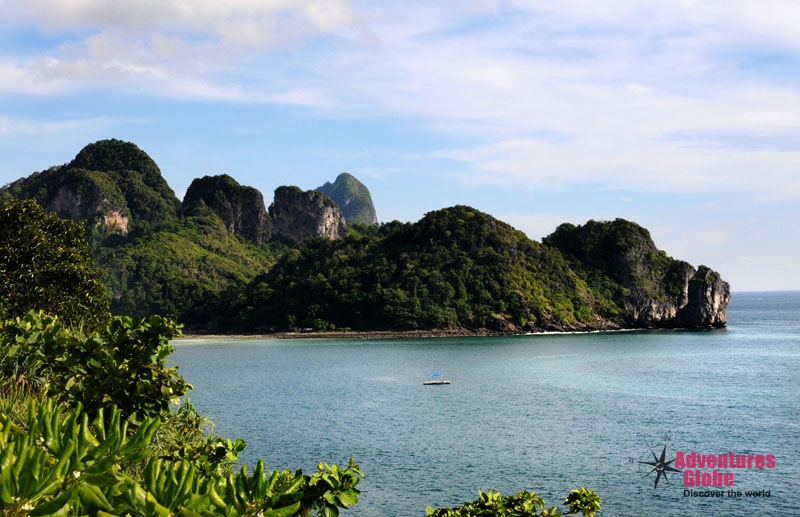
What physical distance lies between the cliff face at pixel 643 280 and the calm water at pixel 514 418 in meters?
43.0

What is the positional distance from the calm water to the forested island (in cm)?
3090

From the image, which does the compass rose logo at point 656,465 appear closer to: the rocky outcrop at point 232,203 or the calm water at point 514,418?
the calm water at point 514,418

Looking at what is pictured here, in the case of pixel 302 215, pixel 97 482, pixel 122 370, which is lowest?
pixel 122 370

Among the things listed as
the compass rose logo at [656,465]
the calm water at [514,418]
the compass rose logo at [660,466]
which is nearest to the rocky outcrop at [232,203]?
the calm water at [514,418]

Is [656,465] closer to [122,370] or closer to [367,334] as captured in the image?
[122,370]

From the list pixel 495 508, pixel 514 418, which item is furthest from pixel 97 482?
pixel 514 418

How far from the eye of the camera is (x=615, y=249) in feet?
412

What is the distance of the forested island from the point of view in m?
109

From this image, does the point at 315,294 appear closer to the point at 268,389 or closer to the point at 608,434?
the point at 268,389

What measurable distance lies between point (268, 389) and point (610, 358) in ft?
119

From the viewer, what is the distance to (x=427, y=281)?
363 ft

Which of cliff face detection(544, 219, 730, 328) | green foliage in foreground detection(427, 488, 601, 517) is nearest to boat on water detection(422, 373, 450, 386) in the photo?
green foliage in foreground detection(427, 488, 601, 517)

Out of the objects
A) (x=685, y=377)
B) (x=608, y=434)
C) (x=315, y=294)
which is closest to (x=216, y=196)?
(x=315, y=294)

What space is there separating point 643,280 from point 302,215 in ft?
296
